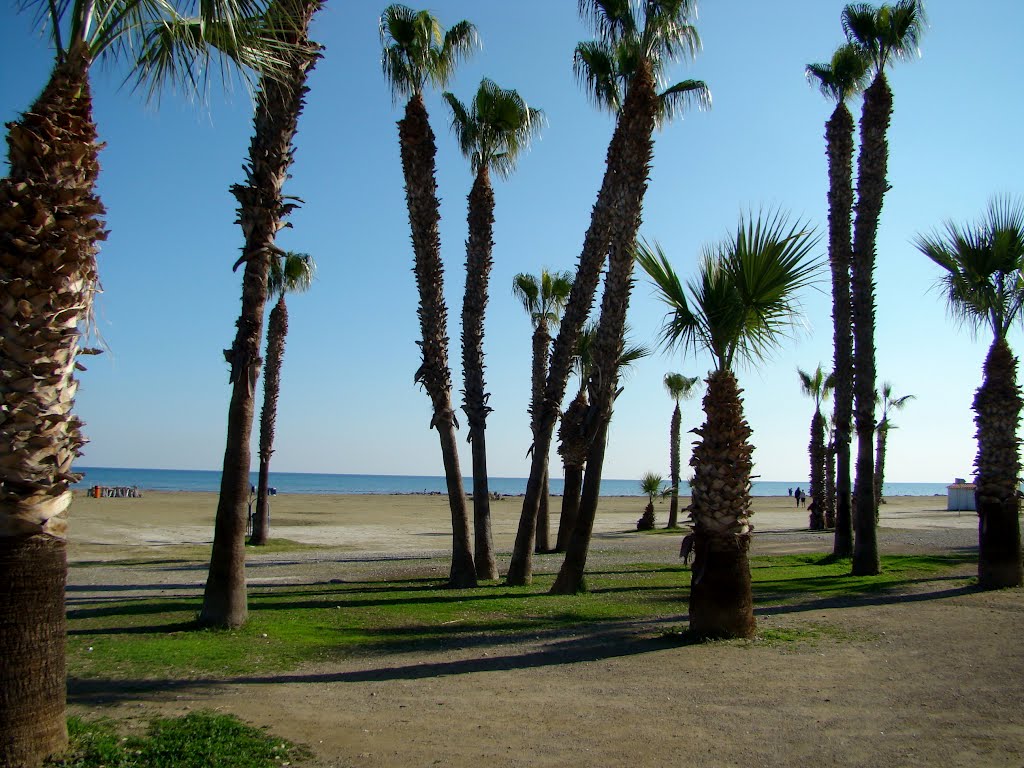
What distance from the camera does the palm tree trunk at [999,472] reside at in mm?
13562

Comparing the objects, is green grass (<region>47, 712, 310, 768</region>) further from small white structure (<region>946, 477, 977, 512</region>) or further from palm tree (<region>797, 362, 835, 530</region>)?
small white structure (<region>946, 477, 977, 512</region>)

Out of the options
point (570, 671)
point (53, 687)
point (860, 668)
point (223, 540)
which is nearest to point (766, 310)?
point (860, 668)

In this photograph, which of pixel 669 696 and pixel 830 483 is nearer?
pixel 669 696

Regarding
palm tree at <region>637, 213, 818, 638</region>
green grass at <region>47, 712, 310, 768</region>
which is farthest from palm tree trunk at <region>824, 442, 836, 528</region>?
green grass at <region>47, 712, 310, 768</region>

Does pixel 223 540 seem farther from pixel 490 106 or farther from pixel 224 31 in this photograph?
pixel 490 106

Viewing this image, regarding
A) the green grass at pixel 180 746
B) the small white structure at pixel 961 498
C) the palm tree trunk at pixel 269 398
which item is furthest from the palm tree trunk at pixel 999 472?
the small white structure at pixel 961 498

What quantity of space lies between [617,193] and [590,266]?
1.40 meters

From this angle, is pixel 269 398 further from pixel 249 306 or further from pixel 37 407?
pixel 37 407

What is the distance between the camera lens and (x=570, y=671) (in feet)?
26.8

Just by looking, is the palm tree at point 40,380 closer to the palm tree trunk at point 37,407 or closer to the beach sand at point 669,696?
the palm tree trunk at point 37,407

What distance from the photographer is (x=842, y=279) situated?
750 inches

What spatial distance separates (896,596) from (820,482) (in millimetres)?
22089

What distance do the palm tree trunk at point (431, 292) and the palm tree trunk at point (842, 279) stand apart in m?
9.93

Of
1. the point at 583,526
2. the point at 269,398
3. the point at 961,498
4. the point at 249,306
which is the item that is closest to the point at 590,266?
the point at 583,526
